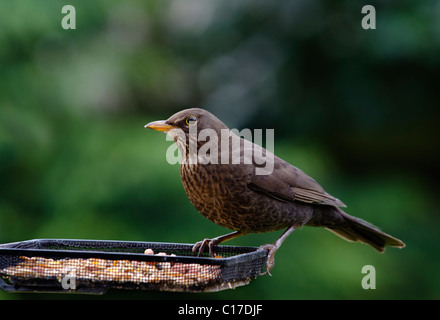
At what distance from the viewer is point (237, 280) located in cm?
311

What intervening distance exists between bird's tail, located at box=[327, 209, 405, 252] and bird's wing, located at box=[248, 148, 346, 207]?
0.95 ft

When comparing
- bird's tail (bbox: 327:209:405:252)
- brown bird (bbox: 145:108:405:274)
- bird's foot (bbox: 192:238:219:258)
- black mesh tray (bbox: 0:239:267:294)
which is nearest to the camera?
black mesh tray (bbox: 0:239:267:294)

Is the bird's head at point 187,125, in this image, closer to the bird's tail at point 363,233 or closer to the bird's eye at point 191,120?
the bird's eye at point 191,120

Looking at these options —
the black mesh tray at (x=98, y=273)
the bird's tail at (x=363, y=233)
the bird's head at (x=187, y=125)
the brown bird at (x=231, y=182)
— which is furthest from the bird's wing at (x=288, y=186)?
the black mesh tray at (x=98, y=273)

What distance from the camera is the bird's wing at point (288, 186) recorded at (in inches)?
148

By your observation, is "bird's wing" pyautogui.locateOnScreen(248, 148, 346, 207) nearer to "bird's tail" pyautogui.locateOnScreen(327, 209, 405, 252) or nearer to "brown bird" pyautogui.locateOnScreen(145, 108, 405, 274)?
"brown bird" pyautogui.locateOnScreen(145, 108, 405, 274)

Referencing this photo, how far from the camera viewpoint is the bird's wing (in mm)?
3752

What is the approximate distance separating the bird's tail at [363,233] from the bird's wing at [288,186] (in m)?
0.29

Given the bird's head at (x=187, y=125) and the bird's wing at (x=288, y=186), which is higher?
the bird's head at (x=187, y=125)

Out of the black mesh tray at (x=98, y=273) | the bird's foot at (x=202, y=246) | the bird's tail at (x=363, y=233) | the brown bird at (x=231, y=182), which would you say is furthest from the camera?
the bird's tail at (x=363, y=233)

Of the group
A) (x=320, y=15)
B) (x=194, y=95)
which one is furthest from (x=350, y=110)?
(x=194, y=95)

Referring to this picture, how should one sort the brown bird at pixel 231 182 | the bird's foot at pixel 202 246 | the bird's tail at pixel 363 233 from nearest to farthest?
1. the brown bird at pixel 231 182
2. the bird's foot at pixel 202 246
3. the bird's tail at pixel 363 233

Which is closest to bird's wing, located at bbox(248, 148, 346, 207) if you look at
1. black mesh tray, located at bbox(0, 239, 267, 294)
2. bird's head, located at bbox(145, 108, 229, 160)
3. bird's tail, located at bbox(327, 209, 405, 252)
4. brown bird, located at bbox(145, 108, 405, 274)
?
brown bird, located at bbox(145, 108, 405, 274)

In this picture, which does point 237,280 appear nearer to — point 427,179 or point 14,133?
point 14,133
